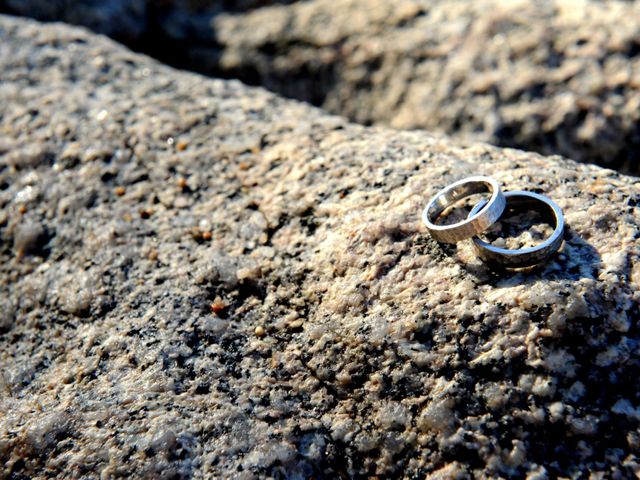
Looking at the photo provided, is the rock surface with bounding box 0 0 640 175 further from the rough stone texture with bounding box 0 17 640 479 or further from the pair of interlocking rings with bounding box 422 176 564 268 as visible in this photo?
the pair of interlocking rings with bounding box 422 176 564 268

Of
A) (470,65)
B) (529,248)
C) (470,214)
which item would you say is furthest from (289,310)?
(470,65)

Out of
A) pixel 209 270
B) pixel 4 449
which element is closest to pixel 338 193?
pixel 209 270

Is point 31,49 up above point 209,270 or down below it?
above

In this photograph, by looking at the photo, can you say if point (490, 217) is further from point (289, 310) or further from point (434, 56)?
point (434, 56)

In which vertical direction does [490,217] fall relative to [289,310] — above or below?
above

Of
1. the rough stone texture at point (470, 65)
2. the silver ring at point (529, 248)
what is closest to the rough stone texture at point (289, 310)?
the silver ring at point (529, 248)

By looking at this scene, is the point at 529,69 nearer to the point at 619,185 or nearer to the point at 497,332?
the point at 619,185
